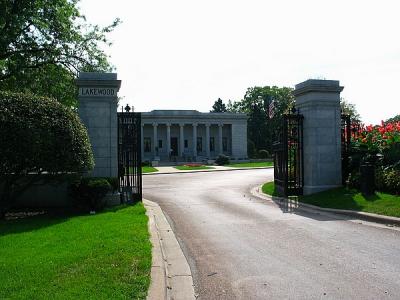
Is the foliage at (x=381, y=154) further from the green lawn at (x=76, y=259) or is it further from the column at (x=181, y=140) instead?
the column at (x=181, y=140)


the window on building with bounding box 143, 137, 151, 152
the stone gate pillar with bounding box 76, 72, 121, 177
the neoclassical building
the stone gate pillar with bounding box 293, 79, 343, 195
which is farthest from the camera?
the window on building with bounding box 143, 137, 151, 152

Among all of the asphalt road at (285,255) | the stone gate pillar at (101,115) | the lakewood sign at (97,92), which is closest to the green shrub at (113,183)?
the stone gate pillar at (101,115)

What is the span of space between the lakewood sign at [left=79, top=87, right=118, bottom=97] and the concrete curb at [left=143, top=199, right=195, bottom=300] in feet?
17.9

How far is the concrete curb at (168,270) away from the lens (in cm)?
525

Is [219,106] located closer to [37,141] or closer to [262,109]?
[262,109]

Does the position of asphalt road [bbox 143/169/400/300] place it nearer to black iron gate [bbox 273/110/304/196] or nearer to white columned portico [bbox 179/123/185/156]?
black iron gate [bbox 273/110/304/196]

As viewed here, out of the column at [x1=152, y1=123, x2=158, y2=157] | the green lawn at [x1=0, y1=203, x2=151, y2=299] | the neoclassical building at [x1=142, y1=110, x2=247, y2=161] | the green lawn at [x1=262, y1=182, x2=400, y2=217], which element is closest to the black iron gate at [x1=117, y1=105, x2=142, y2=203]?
the green lawn at [x1=0, y1=203, x2=151, y2=299]

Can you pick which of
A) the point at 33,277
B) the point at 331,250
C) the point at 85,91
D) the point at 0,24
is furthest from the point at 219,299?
the point at 0,24

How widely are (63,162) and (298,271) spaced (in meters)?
6.85

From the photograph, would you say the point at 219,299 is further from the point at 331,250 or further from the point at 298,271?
the point at 331,250

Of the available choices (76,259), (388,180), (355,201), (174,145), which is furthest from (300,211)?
(174,145)

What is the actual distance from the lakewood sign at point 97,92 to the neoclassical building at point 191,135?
5590 centimetres

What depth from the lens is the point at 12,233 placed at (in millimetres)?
8797

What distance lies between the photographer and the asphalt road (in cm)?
551
